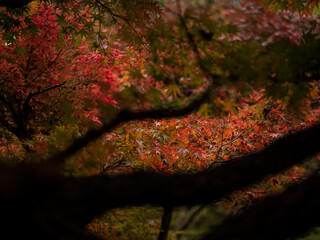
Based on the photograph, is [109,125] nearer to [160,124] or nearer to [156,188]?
[156,188]

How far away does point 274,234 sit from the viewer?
0.83m

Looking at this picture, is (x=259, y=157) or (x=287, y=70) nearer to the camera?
(x=259, y=157)

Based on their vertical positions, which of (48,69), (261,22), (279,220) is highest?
(261,22)

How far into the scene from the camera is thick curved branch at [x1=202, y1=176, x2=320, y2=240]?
0.83m

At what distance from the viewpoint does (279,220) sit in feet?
2.77

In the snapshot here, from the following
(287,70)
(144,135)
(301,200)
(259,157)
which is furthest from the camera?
(144,135)

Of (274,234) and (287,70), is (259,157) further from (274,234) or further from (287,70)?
(287,70)

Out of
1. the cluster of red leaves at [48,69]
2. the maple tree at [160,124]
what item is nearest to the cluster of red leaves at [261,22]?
the maple tree at [160,124]

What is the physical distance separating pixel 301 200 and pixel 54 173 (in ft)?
3.11

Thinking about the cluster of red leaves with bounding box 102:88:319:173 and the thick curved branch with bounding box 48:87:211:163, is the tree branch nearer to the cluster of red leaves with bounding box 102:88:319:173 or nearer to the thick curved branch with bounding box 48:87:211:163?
the thick curved branch with bounding box 48:87:211:163

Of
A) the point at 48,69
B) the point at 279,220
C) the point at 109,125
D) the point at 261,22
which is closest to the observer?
the point at 279,220

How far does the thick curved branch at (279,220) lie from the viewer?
833 millimetres

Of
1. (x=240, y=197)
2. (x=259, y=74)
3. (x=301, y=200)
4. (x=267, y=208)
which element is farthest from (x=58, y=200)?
(x=240, y=197)

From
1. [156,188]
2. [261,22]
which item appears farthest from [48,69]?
[261,22]
